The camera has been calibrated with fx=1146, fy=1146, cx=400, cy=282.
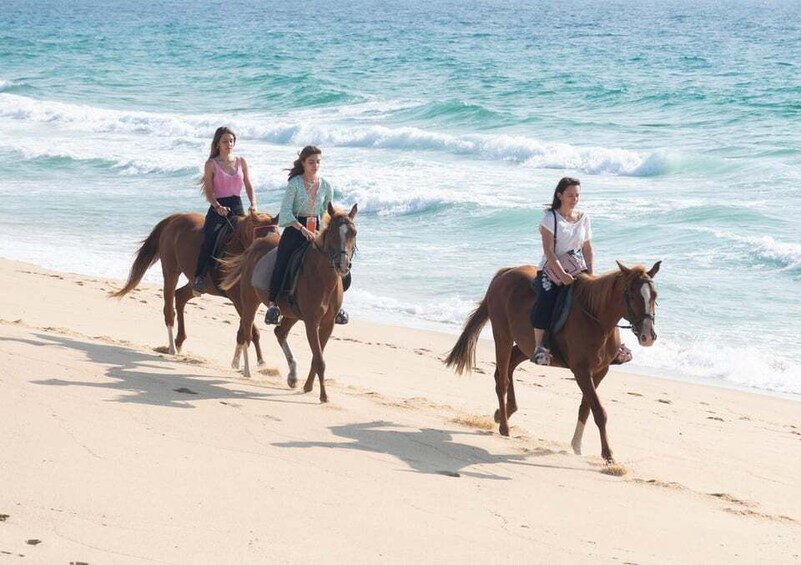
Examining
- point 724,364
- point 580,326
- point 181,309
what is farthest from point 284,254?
point 724,364

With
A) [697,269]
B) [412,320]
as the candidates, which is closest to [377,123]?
[697,269]

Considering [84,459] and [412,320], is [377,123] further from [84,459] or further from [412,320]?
[84,459]

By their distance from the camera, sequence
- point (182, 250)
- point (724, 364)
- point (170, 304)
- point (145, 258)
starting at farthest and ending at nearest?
point (724, 364)
point (145, 258)
point (170, 304)
point (182, 250)

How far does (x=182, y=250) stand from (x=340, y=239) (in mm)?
3040

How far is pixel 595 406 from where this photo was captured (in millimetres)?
8938

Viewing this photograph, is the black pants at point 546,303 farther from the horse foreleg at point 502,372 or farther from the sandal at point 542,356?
the horse foreleg at point 502,372

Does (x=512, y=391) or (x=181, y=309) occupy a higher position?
(x=181, y=309)

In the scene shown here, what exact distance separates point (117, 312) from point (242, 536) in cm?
841

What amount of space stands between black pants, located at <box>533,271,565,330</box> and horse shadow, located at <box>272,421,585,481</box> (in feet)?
3.30

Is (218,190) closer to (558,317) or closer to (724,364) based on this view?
(558,317)

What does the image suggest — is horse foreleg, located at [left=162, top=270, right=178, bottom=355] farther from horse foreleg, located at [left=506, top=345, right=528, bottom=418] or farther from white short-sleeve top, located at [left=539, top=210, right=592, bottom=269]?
white short-sleeve top, located at [left=539, top=210, right=592, bottom=269]

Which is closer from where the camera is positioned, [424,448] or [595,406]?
[424,448]

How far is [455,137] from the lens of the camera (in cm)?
3431

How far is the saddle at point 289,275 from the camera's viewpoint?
1020 centimetres
